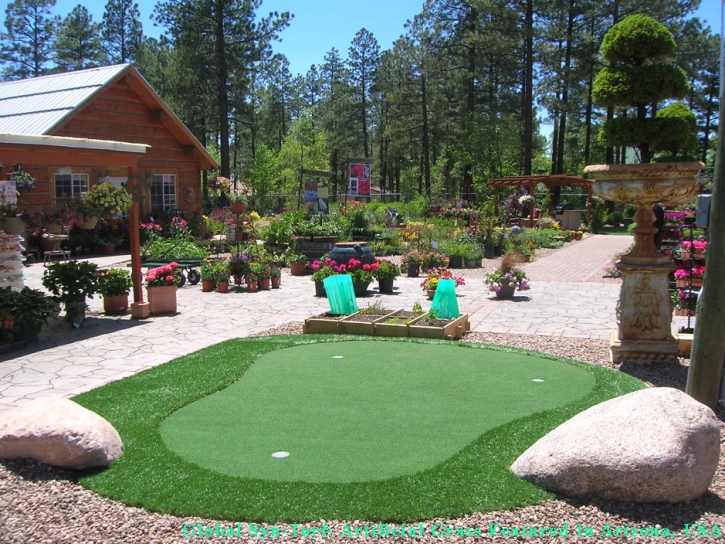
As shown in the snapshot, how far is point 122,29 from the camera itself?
41.5 metres


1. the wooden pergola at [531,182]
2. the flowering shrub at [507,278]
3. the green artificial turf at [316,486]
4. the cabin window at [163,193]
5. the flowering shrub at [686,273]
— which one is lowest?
the green artificial turf at [316,486]

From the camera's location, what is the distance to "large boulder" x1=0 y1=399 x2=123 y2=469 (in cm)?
414

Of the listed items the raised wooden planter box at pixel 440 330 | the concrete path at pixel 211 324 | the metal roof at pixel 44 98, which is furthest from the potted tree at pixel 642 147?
the metal roof at pixel 44 98

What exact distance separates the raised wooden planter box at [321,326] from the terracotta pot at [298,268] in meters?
5.99

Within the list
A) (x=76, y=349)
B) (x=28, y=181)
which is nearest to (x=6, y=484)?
(x=76, y=349)

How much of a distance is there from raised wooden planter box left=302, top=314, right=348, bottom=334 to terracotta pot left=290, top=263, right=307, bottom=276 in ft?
19.6

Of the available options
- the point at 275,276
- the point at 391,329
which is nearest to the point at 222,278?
the point at 275,276

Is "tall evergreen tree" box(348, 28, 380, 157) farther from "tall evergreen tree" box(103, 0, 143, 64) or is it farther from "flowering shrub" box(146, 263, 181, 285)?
"flowering shrub" box(146, 263, 181, 285)

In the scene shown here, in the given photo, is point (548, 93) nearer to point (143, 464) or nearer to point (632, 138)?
point (632, 138)

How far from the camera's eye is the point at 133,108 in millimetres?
19422

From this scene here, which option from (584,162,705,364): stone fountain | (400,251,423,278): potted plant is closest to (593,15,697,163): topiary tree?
(584,162,705,364): stone fountain

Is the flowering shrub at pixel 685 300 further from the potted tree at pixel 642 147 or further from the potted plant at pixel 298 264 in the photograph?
the potted plant at pixel 298 264

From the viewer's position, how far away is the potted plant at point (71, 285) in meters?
9.09

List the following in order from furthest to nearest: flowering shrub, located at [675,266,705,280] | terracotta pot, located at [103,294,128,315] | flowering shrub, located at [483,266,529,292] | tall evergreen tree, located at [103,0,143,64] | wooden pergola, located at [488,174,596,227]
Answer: tall evergreen tree, located at [103,0,143,64] < wooden pergola, located at [488,174,596,227] < flowering shrub, located at [483,266,529,292] < terracotta pot, located at [103,294,128,315] < flowering shrub, located at [675,266,705,280]
